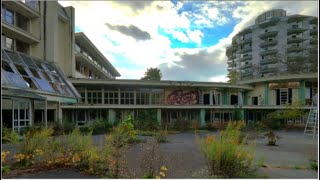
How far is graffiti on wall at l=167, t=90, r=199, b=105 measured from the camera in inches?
1369

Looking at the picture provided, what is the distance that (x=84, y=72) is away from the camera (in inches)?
1634

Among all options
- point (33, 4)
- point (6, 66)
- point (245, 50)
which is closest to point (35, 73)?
point (6, 66)

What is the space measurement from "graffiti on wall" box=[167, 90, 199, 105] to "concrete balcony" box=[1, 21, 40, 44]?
1599 cm

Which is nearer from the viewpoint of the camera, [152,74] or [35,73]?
[35,73]

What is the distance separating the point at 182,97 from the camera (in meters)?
35.2

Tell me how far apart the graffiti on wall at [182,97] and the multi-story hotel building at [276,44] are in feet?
118

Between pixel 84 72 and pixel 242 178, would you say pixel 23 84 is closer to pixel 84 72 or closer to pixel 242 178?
pixel 242 178

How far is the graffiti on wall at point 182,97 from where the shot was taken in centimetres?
3478

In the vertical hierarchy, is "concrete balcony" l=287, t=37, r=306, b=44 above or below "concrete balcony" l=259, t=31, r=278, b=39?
below

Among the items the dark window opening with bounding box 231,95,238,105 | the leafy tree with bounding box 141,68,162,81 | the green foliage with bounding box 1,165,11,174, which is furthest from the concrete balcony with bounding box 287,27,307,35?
the green foliage with bounding box 1,165,11,174

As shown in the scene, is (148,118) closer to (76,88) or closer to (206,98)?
(76,88)

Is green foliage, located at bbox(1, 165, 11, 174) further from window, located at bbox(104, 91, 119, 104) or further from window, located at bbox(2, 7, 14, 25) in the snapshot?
window, located at bbox(104, 91, 119, 104)

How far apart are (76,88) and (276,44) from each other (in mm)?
59857

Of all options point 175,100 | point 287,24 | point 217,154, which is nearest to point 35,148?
point 217,154
